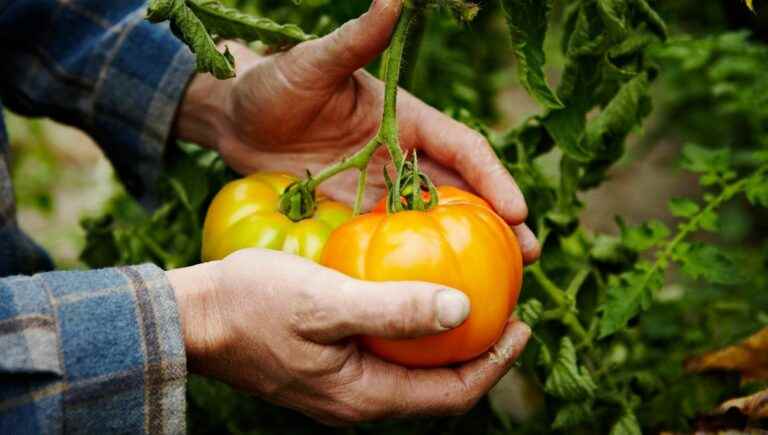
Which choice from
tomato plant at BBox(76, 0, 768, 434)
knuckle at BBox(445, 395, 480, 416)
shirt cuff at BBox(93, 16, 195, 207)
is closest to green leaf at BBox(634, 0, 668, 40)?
tomato plant at BBox(76, 0, 768, 434)

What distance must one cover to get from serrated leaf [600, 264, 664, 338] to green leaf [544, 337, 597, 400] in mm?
80

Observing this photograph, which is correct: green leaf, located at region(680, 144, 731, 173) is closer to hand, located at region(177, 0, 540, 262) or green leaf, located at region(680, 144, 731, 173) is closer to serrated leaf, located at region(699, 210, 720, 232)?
serrated leaf, located at region(699, 210, 720, 232)

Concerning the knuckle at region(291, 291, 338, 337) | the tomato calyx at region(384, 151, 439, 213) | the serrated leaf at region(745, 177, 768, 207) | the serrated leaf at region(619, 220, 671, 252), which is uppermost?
the tomato calyx at region(384, 151, 439, 213)

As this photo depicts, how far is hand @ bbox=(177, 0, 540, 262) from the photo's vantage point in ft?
4.11

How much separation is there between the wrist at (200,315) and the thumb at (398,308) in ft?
0.61

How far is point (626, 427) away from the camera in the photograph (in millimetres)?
1298

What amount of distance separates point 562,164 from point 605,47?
8.8 inches

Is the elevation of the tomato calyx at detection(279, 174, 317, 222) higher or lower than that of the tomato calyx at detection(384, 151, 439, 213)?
lower

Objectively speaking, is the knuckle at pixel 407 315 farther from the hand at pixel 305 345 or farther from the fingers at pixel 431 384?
the fingers at pixel 431 384

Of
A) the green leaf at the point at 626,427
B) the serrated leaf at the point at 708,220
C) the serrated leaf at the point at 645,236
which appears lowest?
the green leaf at the point at 626,427

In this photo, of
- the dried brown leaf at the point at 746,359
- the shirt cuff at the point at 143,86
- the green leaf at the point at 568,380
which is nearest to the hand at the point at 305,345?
the green leaf at the point at 568,380

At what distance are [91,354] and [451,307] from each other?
0.44 m

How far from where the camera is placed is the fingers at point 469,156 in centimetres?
125

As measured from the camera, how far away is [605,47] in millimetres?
1282
